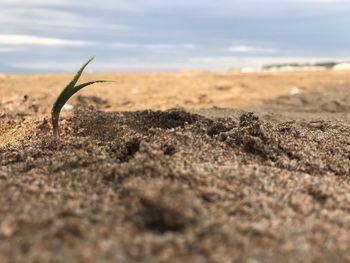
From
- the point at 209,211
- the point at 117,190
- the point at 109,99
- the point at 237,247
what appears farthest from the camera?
the point at 109,99

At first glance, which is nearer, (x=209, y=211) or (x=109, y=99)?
(x=209, y=211)

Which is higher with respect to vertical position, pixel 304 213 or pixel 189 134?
pixel 189 134

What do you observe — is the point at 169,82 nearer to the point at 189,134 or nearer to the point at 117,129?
the point at 117,129

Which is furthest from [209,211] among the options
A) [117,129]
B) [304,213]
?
[117,129]

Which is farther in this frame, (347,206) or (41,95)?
(41,95)

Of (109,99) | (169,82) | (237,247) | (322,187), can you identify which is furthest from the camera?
(169,82)

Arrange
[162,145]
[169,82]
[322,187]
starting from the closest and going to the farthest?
[322,187]
[162,145]
[169,82]

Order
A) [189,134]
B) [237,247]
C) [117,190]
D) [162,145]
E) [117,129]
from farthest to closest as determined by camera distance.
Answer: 1. [117,129]
2. [189,134]
3. [162,145]
4. [117,190]
5. [237,247]

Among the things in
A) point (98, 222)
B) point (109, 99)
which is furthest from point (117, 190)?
point (109, 99)

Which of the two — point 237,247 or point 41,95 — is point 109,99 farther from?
point 237,247
